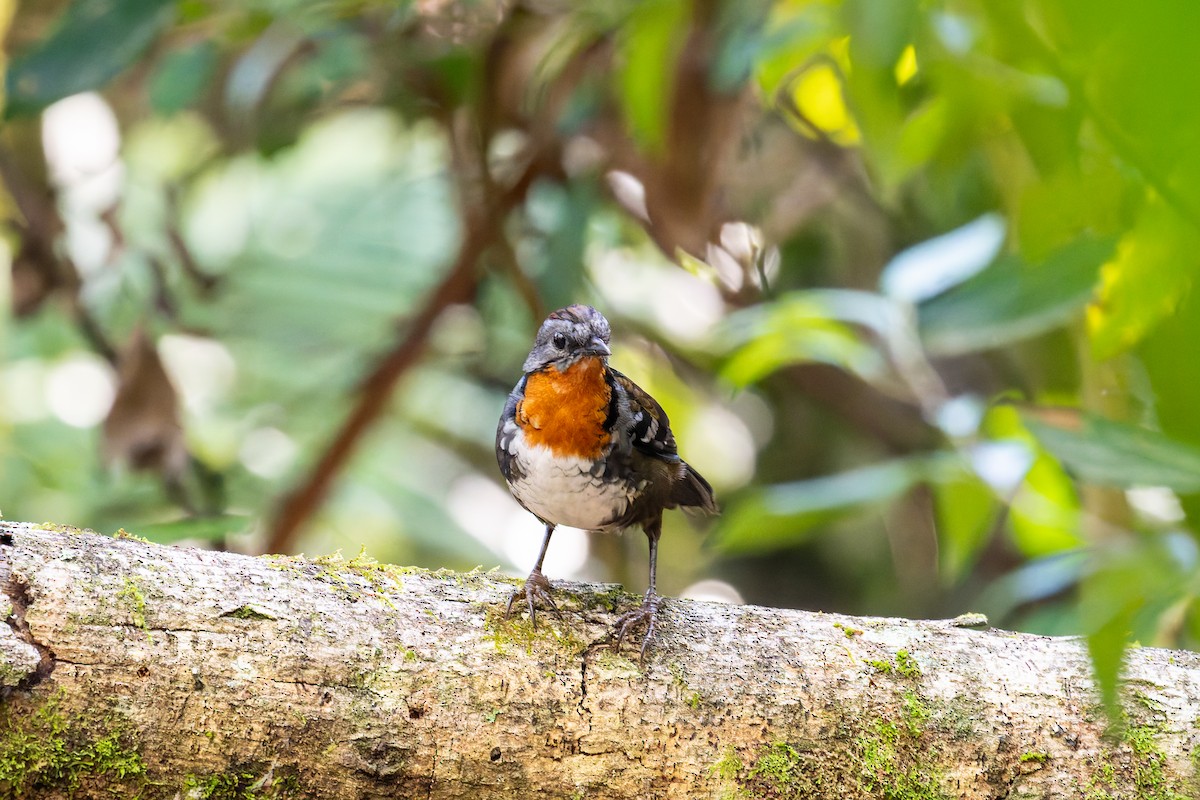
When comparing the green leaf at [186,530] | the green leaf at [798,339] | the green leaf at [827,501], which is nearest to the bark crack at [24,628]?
the green leaf at [186,530]

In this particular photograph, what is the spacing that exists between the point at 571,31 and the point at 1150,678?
2617 millimetres

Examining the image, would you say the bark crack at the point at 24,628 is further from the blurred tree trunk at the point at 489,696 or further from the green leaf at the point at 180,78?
the green leaf at the point at 180,78

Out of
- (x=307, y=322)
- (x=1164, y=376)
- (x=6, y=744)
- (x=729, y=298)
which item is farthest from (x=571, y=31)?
(x=1164, y=376)

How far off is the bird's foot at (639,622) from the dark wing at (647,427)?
0.47 m

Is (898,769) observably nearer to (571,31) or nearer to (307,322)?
(571,31)

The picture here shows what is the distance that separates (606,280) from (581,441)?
9.46 ft

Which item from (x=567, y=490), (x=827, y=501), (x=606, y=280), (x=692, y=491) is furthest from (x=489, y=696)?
(x=606, y=280)

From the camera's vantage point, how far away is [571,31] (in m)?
3.63

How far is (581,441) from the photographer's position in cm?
267

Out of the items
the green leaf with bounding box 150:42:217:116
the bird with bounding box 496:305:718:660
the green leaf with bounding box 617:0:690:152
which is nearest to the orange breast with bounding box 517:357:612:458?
the bird with bounding box 496:305:718:660

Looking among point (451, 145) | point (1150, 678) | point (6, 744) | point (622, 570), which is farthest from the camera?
point (622, 570)

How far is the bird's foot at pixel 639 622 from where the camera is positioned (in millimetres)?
2264

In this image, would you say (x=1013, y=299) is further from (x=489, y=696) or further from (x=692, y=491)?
(x=489, y=696)

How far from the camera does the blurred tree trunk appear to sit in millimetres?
1824
